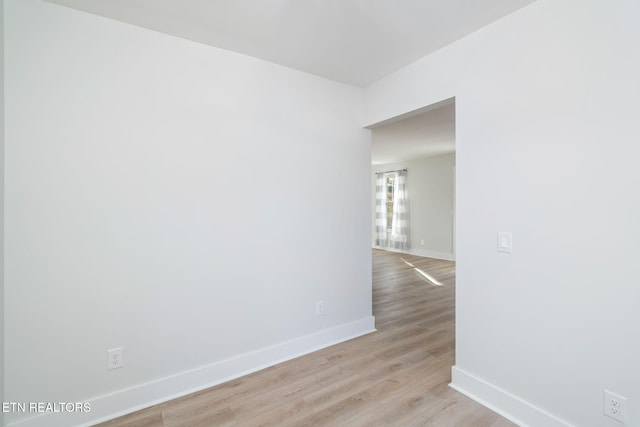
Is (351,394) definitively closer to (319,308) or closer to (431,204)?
(319,308)

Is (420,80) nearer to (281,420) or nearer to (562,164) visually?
(562,164)

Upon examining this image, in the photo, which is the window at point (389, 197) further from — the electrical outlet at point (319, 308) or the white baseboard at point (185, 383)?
the electrical outlet at point (319, 308)

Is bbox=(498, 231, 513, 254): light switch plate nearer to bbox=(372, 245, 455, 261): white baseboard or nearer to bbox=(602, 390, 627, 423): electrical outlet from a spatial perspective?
bbox=(602, 390, 627, 423): electrical outlet

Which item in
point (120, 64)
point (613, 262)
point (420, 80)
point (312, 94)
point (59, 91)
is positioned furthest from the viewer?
point (312, 94)

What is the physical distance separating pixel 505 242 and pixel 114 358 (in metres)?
2.55

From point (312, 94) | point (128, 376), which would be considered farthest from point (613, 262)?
point (128, 376)

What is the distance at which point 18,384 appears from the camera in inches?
60.9

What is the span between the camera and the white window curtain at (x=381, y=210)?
27.6ft

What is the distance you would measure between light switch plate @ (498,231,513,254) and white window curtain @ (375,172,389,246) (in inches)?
261

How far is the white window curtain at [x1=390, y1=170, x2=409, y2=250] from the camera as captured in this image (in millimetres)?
7738

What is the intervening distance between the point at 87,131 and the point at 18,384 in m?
1.45

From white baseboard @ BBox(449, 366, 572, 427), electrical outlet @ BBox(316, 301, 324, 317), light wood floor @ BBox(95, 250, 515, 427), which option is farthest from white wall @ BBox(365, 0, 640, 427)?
electrical outlet @ BBox(316, 301, 324, 317)

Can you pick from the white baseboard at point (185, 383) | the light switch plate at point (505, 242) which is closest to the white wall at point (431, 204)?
the white baseboard at point (185, 383)

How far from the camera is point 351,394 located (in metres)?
1.94
